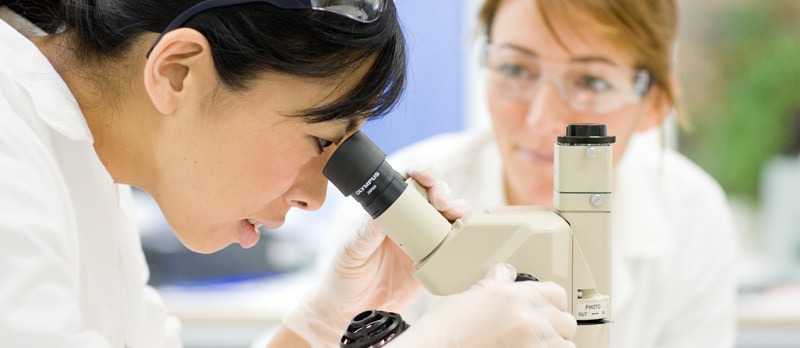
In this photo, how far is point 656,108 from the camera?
195cm

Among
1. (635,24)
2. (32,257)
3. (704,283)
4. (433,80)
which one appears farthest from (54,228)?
(433,80)

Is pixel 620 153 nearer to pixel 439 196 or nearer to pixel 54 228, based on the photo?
pixel 439 196

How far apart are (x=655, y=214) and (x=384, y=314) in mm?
1259

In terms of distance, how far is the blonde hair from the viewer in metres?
1.80

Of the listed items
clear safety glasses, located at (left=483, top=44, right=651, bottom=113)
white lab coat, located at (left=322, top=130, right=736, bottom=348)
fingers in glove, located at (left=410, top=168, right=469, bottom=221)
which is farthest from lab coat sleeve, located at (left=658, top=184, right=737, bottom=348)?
fingers in glove, located at (left=410, top=168, right=469, bottom=221)

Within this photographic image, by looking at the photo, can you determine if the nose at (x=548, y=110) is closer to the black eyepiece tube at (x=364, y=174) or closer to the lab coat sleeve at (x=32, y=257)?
the black eyepiece tube at (x=364, y=174)

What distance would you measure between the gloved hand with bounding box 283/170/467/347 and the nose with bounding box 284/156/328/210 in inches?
7.0

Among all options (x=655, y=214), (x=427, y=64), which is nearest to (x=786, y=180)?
(x=655, y=214)

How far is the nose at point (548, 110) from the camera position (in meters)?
1.82

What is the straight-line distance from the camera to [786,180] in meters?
2.90

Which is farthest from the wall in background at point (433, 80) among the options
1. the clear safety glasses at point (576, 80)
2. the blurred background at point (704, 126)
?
the clear safety glasses at point (576, 80)

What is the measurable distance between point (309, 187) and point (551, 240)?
37 cm

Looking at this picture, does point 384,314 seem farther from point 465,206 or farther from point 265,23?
point 265,23

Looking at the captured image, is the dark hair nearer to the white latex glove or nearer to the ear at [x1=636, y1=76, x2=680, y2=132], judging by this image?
the white latex glove
